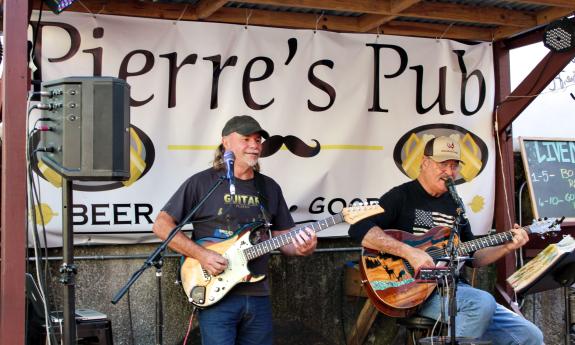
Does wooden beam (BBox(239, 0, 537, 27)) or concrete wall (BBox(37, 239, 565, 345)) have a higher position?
wooden beam (BBox(239, 0, 537, 27))

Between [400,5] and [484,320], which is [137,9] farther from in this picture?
[484,320]

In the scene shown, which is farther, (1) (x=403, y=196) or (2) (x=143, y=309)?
(2) (x=143, y=309)

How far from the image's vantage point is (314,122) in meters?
6.66

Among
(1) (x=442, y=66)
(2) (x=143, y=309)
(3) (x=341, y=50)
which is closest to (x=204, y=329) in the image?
(2) (x=143, y=309)

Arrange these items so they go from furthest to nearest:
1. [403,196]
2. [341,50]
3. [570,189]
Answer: [570,189], [341,50], [403,196]

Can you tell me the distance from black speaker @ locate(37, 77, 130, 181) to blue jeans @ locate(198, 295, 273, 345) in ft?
4.60

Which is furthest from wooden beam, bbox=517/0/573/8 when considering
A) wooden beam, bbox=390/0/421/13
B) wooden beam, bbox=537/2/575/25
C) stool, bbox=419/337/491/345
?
stool, bbox=419/337/491/345

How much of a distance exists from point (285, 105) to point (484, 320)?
2365 millimetres

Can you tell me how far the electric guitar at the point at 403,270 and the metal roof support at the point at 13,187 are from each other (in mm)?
2697

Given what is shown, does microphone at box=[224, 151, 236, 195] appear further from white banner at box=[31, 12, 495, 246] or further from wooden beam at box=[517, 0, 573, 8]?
wooden beam at box=[517, 0, 573, 8]

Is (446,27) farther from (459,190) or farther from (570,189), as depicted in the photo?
(570,189)

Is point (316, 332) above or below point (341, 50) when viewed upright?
below

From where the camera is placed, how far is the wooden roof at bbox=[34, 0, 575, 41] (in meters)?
6.11

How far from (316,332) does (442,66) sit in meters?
2.63
